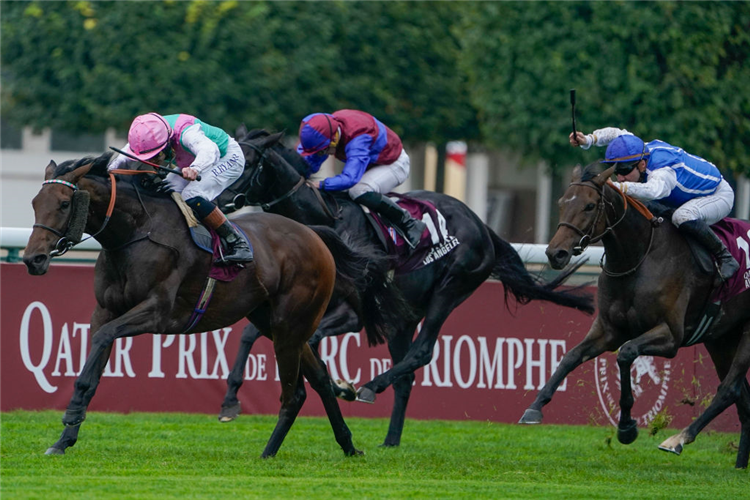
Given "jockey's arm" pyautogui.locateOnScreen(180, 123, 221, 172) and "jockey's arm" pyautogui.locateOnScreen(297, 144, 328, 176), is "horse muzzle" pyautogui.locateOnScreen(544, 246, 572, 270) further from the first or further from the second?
"jockey's arm" pyautogui.locateOnScreen(297, 144, 328, 176)

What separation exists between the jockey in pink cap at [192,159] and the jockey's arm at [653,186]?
2.13 m

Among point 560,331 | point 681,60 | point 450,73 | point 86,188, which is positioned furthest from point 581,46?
point 86,188

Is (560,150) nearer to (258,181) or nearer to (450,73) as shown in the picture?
(450,73)

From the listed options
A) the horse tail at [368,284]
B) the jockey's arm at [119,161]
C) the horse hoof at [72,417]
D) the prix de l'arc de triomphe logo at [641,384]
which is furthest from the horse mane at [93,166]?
the prix de l'arc de triomphe logo at [641,384]

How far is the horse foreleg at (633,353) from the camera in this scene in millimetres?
6875

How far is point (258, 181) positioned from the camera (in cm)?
780

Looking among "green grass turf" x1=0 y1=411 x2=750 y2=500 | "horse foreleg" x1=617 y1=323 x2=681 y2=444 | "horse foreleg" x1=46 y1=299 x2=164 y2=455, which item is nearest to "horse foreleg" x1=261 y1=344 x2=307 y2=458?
"green grass turf" x1=0 y1=411 x2=750 y2=500

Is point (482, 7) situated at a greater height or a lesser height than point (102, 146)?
greater

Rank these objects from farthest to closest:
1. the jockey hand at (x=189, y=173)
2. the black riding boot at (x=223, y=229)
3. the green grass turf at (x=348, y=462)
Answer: the black riding boot at (x=223, y=229)
the jockey hand at (x=189, y=173)
the green grass turf at (x=348, y=462)

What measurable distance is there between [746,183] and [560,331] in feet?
50.4

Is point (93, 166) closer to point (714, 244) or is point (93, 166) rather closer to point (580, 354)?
point (580, 354)

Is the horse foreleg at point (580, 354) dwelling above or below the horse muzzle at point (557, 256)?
below

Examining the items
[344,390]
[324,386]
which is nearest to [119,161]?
[324,386]

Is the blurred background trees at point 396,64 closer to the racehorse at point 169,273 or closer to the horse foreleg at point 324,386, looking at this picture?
the racehorse at point 169,273
